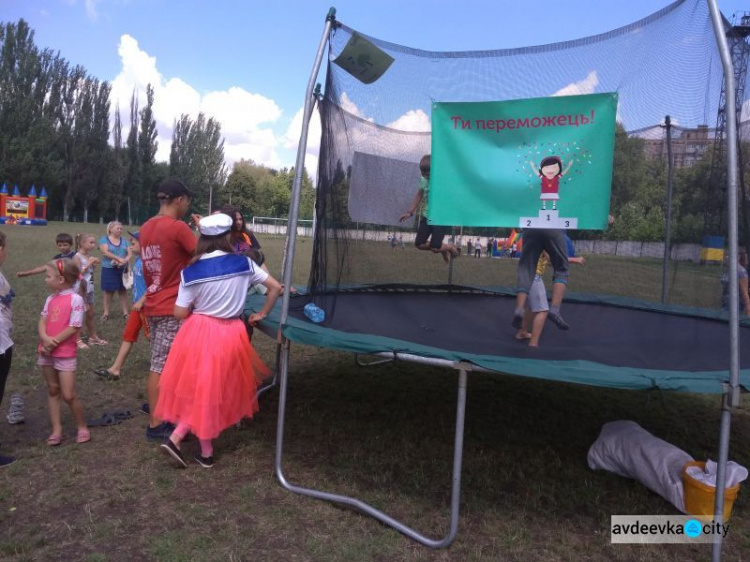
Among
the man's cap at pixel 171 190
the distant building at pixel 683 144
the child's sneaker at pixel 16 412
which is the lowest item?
the child's sneaker at pixel 16 412

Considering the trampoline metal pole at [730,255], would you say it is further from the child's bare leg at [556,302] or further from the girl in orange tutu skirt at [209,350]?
the girl in orange tutu skirt at [209,350]

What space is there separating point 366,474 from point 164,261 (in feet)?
4.77

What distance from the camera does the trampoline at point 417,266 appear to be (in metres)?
2.23

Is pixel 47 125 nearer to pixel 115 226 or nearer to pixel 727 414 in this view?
pixel 115 226

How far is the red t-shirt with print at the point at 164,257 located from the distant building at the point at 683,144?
7.60ft

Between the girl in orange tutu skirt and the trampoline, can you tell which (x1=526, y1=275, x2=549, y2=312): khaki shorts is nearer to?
the trampoline

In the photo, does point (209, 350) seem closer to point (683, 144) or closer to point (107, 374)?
point (107, 374)

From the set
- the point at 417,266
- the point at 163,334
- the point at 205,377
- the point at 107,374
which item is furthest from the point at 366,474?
the point at 107,374

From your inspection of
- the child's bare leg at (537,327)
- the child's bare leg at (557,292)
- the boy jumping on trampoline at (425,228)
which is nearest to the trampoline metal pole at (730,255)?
the child's bare leg at (537,327)

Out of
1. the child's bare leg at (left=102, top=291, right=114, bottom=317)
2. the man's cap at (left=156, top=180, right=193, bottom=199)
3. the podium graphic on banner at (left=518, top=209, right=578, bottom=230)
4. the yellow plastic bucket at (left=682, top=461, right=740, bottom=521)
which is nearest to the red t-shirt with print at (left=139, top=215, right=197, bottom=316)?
the man's cap at (left=156, top=180, right=193, bottom=199)

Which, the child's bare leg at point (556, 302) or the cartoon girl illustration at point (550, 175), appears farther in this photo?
the child's bare leg at point (556, 302)

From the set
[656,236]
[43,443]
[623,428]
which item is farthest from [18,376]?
[656,236]

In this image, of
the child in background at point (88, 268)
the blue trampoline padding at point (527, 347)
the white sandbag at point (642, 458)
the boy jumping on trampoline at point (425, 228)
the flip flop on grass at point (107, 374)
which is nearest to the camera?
the blue trampoline padding at point (527, 347)

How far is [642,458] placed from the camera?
9.08 feet
